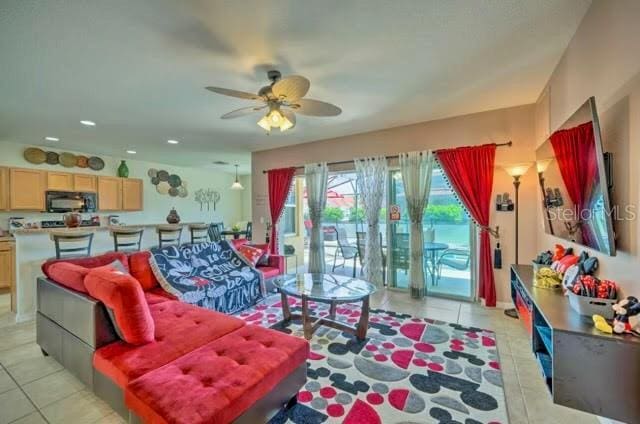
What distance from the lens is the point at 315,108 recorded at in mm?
2578

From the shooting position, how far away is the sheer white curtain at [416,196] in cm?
414

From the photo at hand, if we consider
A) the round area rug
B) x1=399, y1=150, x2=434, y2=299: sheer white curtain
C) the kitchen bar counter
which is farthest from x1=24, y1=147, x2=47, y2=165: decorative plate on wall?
x1=399, y1=150, x2=434, y2=299: sheer white curtain

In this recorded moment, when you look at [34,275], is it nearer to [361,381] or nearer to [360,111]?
[361,381]

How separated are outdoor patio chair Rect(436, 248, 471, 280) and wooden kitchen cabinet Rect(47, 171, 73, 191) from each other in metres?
6.84

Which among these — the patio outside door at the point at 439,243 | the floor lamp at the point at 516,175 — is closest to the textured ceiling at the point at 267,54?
the floor lamp at the point at 516,175

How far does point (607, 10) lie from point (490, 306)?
10.6 feet

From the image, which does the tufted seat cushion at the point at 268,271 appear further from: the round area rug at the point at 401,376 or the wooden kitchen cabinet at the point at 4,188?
the wooden kitchen cabinet at the point at 4,188

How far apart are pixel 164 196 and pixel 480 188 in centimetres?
701

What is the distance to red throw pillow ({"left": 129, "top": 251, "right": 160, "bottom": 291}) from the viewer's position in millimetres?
3139

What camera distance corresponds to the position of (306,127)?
4.45m

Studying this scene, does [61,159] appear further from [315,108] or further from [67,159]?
[315,108]

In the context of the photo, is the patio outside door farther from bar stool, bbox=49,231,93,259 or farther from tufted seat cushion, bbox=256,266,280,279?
bar stool, bbox=49,231,93,259

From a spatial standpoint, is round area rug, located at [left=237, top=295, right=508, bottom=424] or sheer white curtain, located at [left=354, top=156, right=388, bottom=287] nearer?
round area rug, located at [left=237, top=295, right=508, bottom=424]

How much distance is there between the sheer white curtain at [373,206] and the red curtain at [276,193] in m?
1.60
